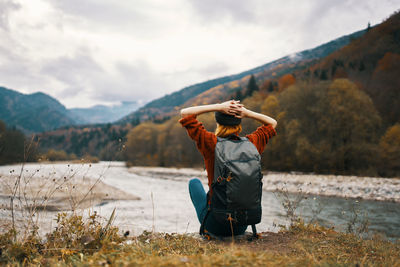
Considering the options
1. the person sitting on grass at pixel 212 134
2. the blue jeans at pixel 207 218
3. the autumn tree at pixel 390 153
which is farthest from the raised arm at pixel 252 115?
the autumn tree at pixel 390 153

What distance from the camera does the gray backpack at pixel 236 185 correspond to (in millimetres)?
2766

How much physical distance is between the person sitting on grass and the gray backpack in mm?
158

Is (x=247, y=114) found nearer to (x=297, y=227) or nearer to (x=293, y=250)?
(x=293, y=250)

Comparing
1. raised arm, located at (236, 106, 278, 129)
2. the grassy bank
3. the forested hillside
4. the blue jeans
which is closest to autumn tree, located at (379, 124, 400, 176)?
the forested hillside

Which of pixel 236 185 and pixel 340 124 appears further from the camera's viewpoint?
pixel 340 124

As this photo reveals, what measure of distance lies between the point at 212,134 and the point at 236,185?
68 cm

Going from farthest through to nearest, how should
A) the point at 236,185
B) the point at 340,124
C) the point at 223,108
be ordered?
the point at 340,124 < the point at 223,108 < the point at 236,185

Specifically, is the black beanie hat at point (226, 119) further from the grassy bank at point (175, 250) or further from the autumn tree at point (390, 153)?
the autumn tree at point (390, 153)

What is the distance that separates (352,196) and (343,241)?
15354mm

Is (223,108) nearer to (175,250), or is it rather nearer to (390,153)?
(175,250)

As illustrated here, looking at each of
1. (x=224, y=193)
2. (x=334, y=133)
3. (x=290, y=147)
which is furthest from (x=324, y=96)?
(x=224, y=193)

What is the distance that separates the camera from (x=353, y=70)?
42219 millimetres

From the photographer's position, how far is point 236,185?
109 inches

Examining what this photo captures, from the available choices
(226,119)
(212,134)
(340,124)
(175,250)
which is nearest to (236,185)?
(212,134)
